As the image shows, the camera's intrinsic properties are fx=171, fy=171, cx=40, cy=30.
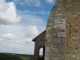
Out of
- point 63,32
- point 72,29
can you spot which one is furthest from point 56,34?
point 72,29

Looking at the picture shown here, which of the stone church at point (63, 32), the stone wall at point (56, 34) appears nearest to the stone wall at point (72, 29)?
the stone church at point (63, 32)

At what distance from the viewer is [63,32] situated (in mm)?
7023

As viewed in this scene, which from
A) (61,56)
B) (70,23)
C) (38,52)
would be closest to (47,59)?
(61,56)

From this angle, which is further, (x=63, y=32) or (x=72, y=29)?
(x=72, y=29)

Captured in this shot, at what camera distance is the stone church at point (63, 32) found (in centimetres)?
697

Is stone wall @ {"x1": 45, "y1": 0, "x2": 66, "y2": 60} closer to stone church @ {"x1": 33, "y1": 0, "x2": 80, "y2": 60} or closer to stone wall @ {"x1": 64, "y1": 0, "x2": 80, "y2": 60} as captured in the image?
stone church @ {"x1": 33, "y1": 0, "x2": 80, "y2": 60}

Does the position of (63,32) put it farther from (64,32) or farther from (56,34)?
(56,34)

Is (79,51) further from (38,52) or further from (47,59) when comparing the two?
(38,52)

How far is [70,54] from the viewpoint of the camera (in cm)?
700

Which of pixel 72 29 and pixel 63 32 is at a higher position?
pixel 72 29

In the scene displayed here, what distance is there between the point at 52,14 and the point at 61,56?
71.9 inches

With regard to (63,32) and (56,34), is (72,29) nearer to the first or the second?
(63,32)

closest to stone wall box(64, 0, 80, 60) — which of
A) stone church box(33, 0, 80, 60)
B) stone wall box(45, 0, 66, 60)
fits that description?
stone church box(33, 0, 80, 60)

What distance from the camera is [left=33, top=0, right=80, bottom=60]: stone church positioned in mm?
6973
